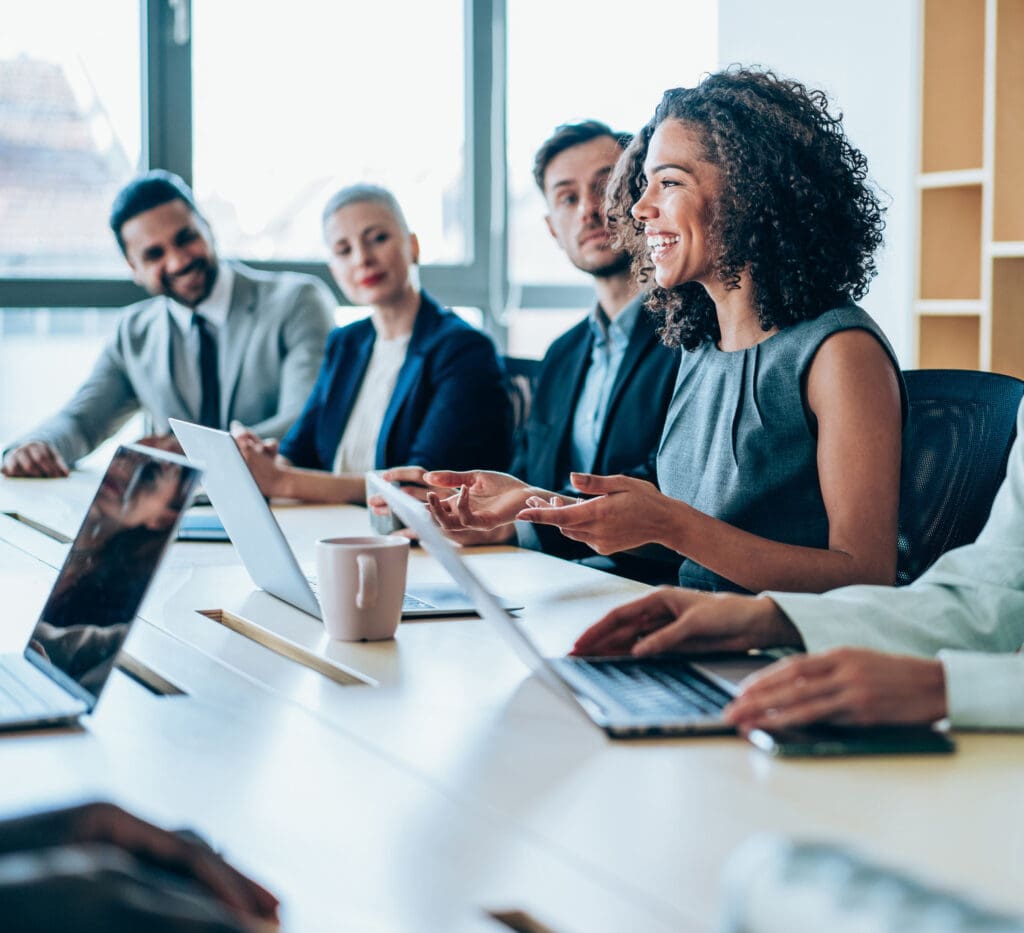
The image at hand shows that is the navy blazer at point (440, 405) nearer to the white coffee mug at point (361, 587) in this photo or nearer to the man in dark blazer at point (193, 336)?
the man in dark blazer at point (193, 336)

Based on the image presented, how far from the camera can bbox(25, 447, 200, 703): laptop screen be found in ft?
3.45

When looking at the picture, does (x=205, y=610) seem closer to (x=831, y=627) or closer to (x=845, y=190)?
(x=831, y=627)

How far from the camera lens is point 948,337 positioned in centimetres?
380

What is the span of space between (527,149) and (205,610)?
12.5 feet

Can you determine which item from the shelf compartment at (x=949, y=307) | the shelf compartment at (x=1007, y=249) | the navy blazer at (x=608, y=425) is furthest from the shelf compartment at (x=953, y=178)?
the navy blazer at (x=608, y=425)

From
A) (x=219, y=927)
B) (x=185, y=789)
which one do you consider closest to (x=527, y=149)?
(x=185, y=789)

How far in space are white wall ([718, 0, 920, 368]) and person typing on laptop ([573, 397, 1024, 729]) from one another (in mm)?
2654

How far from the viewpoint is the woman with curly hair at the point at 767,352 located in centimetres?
158

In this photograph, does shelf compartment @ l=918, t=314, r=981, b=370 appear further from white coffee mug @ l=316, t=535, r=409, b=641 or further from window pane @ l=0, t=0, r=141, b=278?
white coffee mug @ l=316, t=535, r=409, b=641

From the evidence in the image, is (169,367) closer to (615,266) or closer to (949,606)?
(615,266)

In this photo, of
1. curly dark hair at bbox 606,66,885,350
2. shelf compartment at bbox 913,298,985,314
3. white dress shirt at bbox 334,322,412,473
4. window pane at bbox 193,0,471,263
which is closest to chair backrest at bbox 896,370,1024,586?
curly dark hair at bbox 606,66,885,350

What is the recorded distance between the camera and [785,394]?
176 centimetres

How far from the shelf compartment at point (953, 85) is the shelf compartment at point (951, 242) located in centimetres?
9

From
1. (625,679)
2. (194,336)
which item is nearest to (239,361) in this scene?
(194,336)
